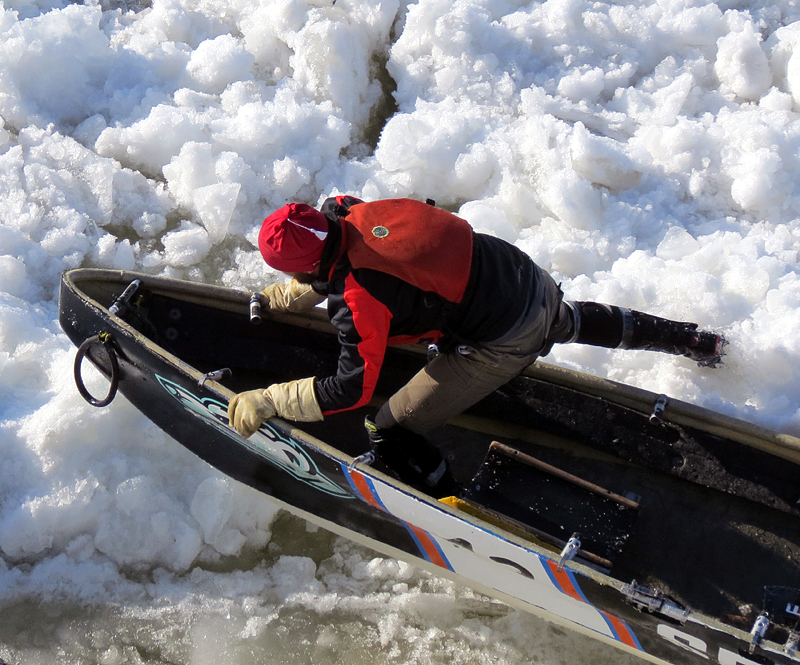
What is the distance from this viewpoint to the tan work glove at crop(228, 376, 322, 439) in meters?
3.16

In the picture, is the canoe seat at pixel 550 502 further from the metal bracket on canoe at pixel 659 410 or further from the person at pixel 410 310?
the metal bracket on canoe at pixel 659 410

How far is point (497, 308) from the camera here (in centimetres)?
305

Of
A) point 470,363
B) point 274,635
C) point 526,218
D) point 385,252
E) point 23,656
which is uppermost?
point 526,218

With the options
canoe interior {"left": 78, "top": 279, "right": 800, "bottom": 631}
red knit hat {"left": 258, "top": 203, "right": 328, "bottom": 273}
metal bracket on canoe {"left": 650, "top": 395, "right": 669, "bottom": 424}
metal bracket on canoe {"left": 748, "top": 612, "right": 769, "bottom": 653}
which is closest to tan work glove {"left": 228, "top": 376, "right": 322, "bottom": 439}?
red knit hat {"left": 258, "top": 203, "right": 328, "bottom": 273}

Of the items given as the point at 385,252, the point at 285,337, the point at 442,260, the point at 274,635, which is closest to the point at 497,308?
the point at 442,260

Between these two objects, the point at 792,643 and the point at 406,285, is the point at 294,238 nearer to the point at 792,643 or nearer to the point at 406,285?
the point at 406,285

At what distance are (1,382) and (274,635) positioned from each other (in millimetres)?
2088

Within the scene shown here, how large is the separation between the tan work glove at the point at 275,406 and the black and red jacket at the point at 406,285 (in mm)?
55

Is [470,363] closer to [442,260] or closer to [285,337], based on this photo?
[442,260]

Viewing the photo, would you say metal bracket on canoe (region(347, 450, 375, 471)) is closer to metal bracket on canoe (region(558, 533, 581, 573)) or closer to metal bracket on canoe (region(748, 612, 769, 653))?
metal bracket on canoe (region(558, 533, 581, 573))

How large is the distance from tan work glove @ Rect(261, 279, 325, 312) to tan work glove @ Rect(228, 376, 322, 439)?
0.72 m

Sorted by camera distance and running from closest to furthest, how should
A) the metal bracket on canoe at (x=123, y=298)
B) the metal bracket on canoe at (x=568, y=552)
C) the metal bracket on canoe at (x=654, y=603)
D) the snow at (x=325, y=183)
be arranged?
1. the metal bracket on canoe at (x=654, y=603)
2. the metal bracket on canoe at (x=568, y=552)
3. the metal bracket on canoe at (x=123, y=298)
4. the snow at (x=325, y=183)

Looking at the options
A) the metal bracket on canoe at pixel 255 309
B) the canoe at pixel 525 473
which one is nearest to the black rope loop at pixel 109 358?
the canoe at pixel 525 473

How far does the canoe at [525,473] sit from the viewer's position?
3.12 m
